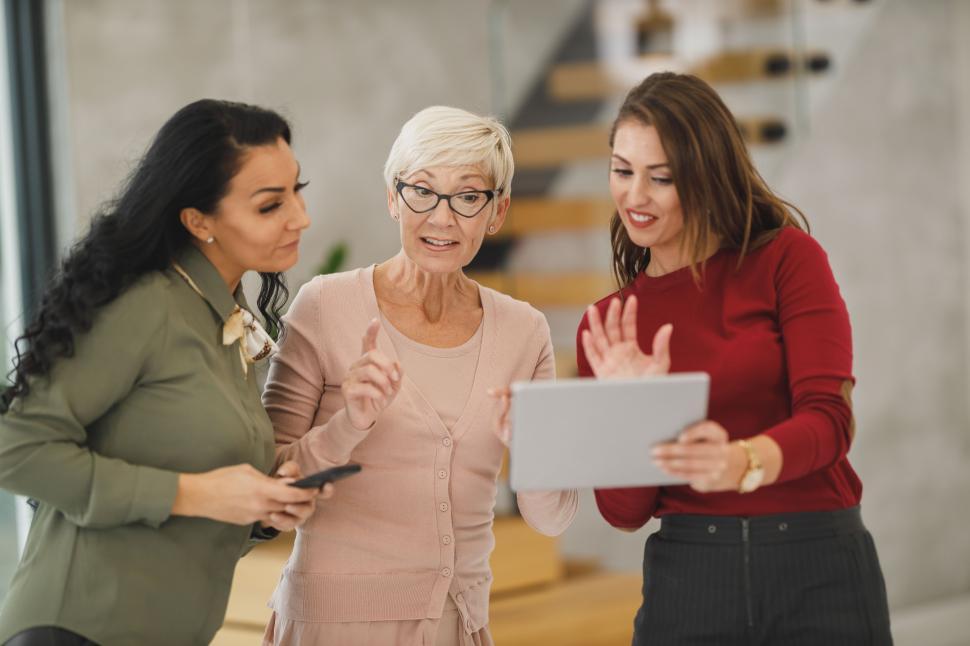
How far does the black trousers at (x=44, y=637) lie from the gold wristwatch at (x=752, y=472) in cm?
99

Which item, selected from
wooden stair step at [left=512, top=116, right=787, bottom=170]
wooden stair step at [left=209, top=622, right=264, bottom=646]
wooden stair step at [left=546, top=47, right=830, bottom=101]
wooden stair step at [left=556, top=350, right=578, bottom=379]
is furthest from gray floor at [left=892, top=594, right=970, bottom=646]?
wooden stair step at [left=209, top=622, right=264, bottom=646]

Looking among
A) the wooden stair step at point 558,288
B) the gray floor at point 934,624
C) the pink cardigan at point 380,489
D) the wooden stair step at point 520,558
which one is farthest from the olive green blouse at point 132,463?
the gray floor at point 934,624

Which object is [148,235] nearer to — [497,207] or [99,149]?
[497,207]

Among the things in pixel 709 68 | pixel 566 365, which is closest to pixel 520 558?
pixel 566 365

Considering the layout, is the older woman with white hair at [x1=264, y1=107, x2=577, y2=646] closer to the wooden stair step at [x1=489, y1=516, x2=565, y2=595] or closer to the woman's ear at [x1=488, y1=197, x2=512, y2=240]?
the woman's ear at [x1=488, y1=197, x2=512, y2=240]

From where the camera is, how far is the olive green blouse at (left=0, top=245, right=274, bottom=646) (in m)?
1.74

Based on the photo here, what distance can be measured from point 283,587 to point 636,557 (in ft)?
10.4

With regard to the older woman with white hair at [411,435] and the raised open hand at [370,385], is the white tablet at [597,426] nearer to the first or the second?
the raised open hand at [370,385]

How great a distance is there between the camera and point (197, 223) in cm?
193

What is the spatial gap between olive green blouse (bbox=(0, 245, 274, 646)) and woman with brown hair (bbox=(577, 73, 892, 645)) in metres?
0.61

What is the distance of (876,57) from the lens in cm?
587

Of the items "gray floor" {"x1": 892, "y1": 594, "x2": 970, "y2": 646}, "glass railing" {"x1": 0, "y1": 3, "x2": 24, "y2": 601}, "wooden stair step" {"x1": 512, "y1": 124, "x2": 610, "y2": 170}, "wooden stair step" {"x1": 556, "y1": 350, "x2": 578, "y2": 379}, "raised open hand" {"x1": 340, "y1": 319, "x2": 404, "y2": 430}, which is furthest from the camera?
"gray floor" {"x1": 892, "y1": 594, "x2": 970, "y2": 646}

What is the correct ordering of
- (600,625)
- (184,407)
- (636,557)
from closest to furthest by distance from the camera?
(184,407), (600,625), (636,557)

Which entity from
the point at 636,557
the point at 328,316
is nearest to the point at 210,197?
the point at 328,316
